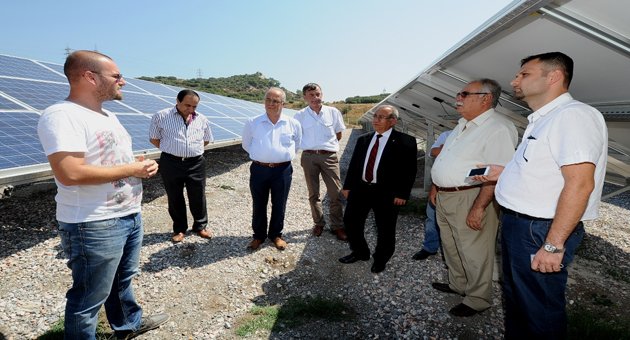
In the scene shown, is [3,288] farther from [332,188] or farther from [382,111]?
[382,111]

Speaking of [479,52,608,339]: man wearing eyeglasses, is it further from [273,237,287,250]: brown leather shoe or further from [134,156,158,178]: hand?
[273,237,287,250]: brown leather shoe

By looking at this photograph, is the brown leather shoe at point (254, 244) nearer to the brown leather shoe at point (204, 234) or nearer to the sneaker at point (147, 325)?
the brown leather shoe at point (204, 234)

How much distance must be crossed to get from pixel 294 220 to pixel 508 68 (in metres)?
4.08

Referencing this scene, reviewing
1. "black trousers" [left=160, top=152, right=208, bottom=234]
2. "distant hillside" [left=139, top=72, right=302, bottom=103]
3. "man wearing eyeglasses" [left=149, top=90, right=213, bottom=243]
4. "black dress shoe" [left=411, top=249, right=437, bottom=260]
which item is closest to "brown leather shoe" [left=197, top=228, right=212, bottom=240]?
"black trousers" [left=160, top=152, right=208, bottom=234]

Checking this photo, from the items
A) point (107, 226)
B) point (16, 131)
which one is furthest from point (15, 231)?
point (107, 226)

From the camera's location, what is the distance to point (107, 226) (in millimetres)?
2092

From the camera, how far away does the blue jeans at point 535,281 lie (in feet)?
6.43

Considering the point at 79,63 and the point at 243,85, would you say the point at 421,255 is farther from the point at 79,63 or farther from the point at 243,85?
the point at 243,85

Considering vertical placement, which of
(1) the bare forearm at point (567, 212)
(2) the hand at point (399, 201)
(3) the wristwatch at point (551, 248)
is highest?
(1) the bare forearm at point (567, 212)

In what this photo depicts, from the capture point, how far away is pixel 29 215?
5.18m

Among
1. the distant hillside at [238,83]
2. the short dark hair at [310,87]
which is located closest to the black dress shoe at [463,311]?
the short dark hair at [310,87]

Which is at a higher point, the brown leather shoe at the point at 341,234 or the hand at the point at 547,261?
A: the hand at the point at 547,261

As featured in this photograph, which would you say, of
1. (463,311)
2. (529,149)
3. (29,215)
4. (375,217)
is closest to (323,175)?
(375,217)

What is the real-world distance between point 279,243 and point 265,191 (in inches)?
31.2
